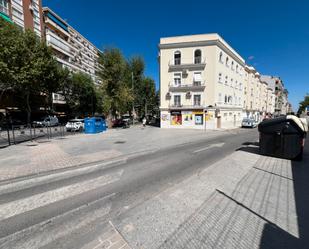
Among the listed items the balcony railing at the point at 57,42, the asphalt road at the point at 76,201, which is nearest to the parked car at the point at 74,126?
the asphalt road at the point at 76,201

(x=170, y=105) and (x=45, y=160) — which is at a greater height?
(x=170, y=105)

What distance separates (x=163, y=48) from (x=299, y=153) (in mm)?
22647

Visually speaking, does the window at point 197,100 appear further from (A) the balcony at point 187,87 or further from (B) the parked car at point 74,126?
(B) the parked car at point 74,126

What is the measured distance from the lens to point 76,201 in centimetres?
402

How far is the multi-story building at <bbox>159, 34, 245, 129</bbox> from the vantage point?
24.1m

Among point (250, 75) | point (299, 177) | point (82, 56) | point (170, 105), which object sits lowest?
point (299, 177)

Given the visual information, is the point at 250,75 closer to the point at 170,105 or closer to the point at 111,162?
the point at 170,105

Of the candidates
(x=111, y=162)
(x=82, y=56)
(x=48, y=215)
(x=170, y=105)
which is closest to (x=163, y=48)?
(x=170, y=105)

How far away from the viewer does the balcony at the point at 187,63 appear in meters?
24.3

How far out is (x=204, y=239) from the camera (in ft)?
8.89

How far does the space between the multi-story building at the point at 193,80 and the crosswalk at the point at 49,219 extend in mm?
21674

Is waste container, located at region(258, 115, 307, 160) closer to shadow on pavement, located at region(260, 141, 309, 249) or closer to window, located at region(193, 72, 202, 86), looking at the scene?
shadow on pavement, located at region(260, 141, 309, 249)

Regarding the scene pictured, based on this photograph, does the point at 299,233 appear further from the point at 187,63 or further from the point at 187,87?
the point at 187,63

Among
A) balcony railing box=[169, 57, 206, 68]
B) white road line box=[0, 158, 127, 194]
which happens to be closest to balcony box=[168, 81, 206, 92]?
balcony railing box=[169, 57, 206, 68]
